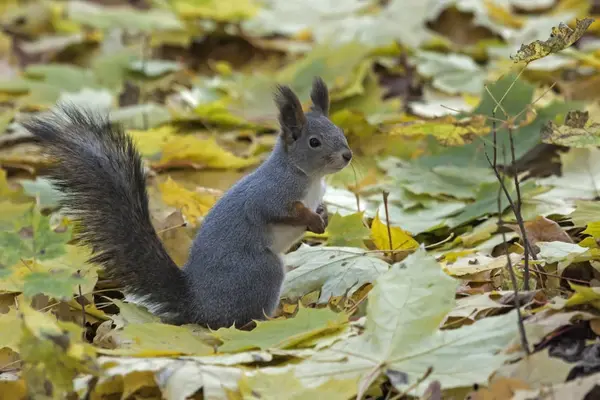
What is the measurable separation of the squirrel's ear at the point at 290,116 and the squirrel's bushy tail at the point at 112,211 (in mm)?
371

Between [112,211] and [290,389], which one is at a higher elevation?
[112,211]

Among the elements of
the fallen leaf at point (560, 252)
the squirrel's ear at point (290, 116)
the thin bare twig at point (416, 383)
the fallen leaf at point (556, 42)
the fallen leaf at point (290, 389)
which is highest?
the fallen leaf at point (556, 42)

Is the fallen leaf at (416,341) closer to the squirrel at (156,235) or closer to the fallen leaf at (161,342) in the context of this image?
the fallen leaf at (161,342)

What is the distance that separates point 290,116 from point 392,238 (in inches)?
14.5

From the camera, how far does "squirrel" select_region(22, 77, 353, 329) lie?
184cm

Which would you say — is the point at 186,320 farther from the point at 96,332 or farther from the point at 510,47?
the point at 510,47

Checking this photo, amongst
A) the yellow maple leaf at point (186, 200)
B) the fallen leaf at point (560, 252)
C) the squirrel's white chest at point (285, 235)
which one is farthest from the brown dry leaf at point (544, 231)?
the yellow maple leaf at point (186, 200)

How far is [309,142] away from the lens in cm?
207

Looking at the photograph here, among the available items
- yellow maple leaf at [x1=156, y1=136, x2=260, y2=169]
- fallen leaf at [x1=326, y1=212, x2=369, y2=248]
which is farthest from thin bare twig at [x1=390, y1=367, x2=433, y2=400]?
yellow maple leaf at [x1=156, y1=136, x2=260, y2=169]

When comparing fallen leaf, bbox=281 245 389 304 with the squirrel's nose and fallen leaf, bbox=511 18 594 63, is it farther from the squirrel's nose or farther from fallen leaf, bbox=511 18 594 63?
fallen leaf, bbox=511 18 594 63

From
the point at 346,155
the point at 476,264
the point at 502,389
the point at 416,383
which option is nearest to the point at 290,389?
the point at 416,383

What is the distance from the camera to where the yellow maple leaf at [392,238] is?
207 cm

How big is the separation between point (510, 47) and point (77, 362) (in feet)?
10.1

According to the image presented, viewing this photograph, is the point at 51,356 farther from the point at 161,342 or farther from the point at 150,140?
the point at 150,140
